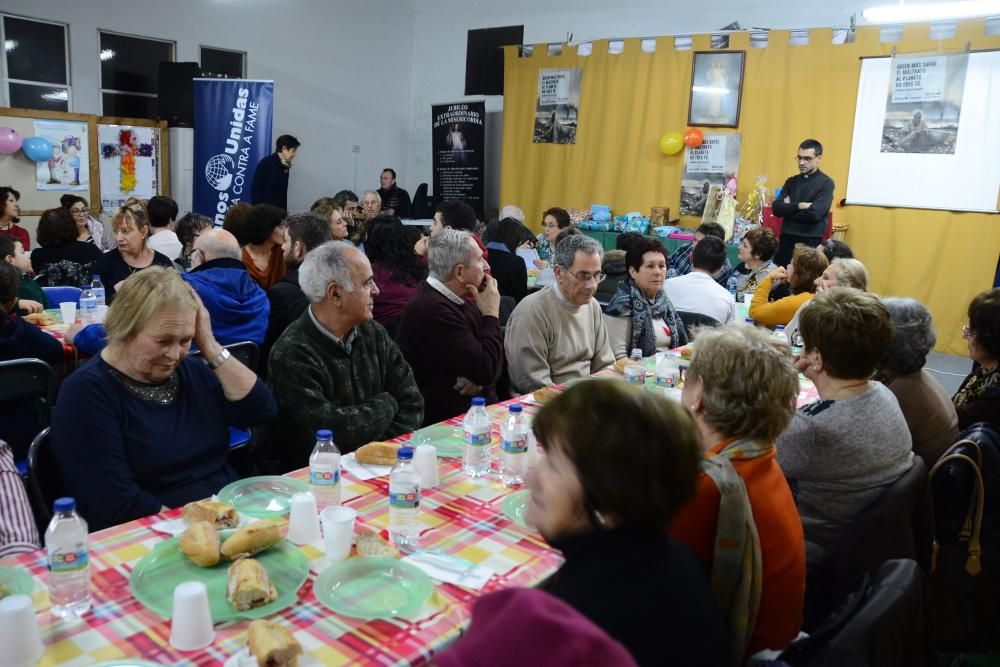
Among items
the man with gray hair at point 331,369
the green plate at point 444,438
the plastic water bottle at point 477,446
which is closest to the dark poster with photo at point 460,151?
the man with gray hair at point 331,369

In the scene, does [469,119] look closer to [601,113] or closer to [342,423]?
[601,113]

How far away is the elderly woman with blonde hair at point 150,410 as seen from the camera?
190cm

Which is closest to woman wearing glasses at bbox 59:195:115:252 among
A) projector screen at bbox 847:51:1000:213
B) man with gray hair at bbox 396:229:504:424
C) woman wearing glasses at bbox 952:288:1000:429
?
man with gray hair at bbox 396:229:504:424

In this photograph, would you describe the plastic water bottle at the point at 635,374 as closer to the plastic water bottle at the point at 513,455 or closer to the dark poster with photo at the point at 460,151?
the plastic water bottle at the point at 513,455

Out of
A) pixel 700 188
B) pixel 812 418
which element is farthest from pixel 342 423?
pixel 700 188

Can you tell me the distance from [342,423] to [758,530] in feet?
4.71

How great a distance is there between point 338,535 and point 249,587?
0.80 feet

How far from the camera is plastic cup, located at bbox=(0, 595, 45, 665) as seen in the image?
1.18 m

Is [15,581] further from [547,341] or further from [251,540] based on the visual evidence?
[547,341]

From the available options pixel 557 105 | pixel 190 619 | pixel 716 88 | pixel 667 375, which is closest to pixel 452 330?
pixel 667 375

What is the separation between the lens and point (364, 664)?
1265mm

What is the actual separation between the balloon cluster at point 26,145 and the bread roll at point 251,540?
26.1 feet

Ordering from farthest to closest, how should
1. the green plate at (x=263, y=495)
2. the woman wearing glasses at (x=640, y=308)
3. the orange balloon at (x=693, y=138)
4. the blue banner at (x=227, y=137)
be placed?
the orange balloon at (x=693, y=138) < the blue banner at (x=227, y=137) < the woman wearing glasses at (x=640, y=308) < the green plate at (x=263, y=495)

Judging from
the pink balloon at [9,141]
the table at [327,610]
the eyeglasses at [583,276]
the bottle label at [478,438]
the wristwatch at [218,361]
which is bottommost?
the table at [327,610]
